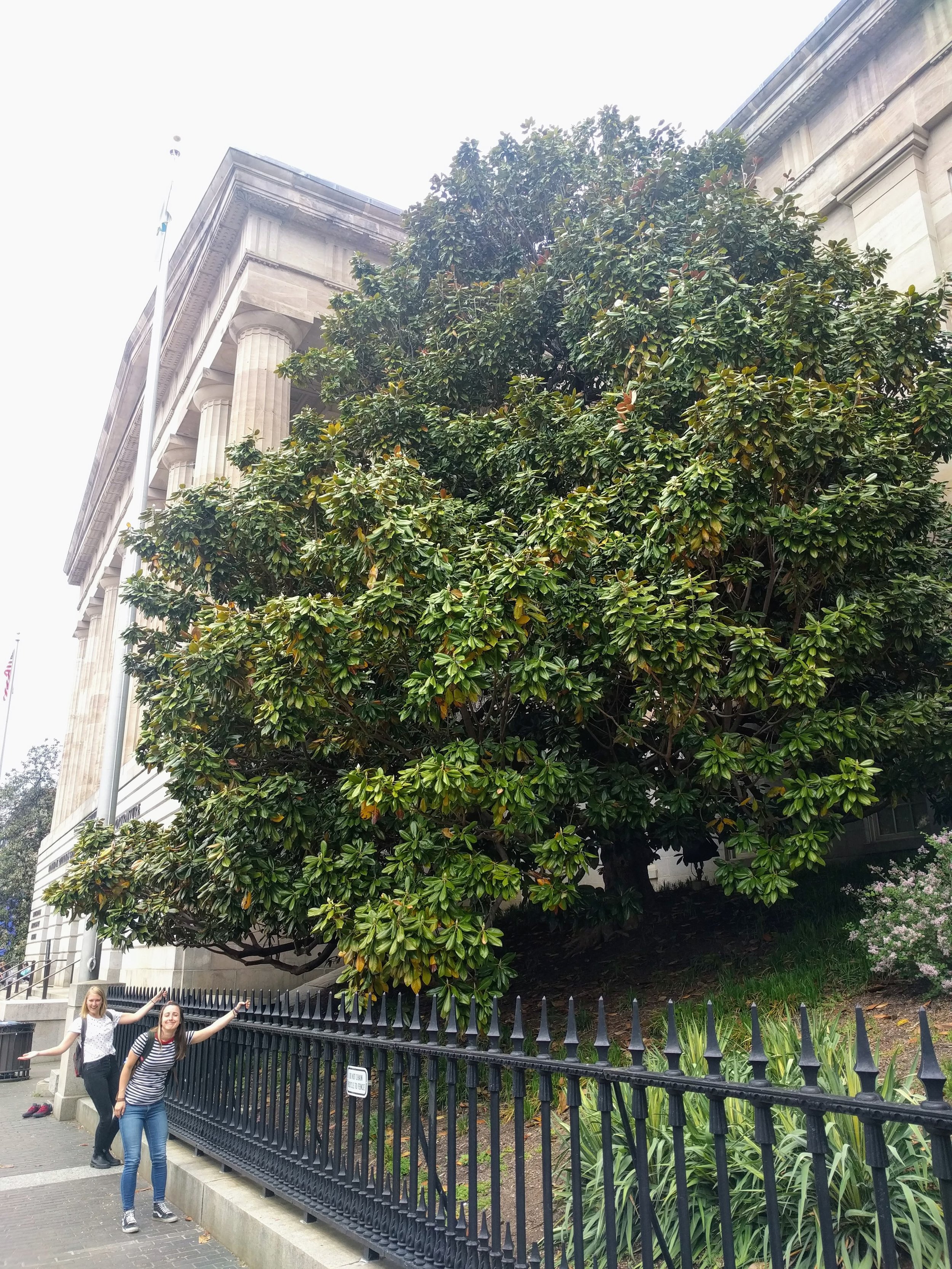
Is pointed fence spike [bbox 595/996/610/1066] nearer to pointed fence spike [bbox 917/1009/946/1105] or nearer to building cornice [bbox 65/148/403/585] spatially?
pointed fence spike [bbox 917/1009/946/1105]

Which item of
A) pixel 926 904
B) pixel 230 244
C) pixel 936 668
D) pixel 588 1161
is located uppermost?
pixel 230 244

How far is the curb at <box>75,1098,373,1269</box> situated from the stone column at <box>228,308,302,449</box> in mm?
13363

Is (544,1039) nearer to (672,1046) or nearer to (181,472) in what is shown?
(672,1046)

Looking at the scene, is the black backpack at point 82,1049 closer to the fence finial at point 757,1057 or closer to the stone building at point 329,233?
the stone building at point 329,233

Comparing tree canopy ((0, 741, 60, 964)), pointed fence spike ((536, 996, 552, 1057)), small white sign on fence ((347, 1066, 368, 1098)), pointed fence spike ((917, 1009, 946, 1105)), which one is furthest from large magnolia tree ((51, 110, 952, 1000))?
tree canopy ((0, 741, 60, 964))

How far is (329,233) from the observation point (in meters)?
21.6

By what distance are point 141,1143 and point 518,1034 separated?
506cm

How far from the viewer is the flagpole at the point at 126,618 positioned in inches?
548

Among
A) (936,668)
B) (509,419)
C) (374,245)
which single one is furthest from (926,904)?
(374,245)

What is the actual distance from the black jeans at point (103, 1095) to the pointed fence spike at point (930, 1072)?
355 inches

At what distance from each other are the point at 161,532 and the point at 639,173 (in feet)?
25.9

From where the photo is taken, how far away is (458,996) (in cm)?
728

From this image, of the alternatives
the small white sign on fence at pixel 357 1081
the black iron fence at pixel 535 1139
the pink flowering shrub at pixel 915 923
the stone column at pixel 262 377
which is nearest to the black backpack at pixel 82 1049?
the black iron fence at pixel 535 1139

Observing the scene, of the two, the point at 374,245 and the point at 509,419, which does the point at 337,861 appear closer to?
the point at 509,419
